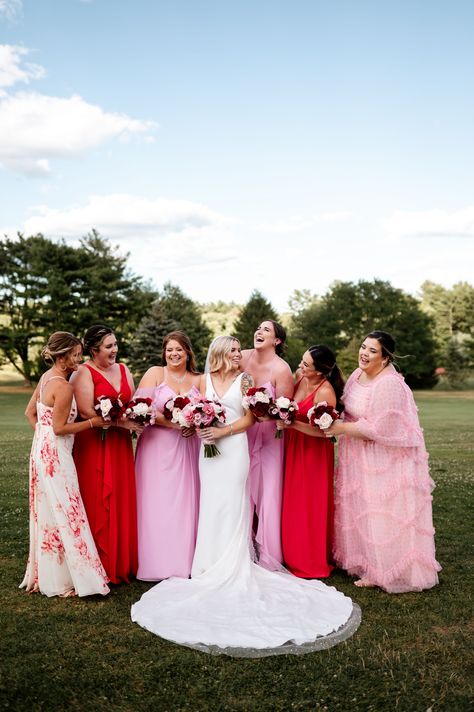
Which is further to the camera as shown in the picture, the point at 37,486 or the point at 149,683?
the point at 37,486

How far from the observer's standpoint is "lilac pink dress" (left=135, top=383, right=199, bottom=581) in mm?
7082

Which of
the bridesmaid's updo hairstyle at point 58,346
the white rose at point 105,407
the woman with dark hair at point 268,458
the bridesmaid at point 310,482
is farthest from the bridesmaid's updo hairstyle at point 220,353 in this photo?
the bridesmaid's updo hairstyle at point 58,346

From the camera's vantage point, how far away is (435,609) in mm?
6301

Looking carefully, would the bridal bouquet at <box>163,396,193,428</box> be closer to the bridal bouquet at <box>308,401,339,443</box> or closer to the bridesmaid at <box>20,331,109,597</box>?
the bridesmaid at <box>20,331,109,597</box>

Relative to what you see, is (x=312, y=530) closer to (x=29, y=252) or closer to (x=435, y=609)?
(x=435, y=609)

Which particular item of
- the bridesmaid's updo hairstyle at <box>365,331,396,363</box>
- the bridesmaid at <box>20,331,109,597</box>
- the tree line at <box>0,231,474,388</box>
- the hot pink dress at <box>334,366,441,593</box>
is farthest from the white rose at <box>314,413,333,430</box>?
the tree line at <box>0,231,474,388</box>

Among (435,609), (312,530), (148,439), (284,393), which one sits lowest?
(435,609)

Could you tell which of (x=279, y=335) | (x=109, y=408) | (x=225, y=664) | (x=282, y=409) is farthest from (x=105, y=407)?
(x=225, y=664)

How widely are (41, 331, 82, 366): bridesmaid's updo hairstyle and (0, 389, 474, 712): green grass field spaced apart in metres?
2.49

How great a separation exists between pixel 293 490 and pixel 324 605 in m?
1.48

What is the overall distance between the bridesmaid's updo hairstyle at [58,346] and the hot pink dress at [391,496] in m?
3.18

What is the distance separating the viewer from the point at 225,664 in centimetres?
507

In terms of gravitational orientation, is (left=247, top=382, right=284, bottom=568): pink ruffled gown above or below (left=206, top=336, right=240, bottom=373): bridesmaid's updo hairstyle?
below

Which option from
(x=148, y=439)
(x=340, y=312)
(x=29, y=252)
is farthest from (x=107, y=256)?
(x=148, y=439)
